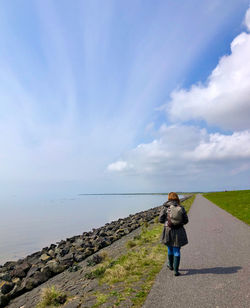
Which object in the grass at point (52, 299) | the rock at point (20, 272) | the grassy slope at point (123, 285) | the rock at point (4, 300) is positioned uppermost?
the grassy slope at point (123, 285)

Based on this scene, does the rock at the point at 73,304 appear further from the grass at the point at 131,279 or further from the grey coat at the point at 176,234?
the grey coat at the point at 176,234

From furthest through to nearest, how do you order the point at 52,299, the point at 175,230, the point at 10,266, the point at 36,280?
1. the point at 10,266
2. the point at 36,280
3. the point at 175,230
4. the point at 52,299

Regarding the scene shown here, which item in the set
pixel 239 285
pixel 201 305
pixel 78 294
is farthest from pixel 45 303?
pixel 239 285

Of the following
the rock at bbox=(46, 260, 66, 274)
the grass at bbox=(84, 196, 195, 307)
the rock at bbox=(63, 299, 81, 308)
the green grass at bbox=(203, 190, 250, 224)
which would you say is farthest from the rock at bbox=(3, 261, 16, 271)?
the green grass at bbox=(203, 190, 250, 224)

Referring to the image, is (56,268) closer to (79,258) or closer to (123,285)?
(79,258)

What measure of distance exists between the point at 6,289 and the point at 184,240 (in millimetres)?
6934

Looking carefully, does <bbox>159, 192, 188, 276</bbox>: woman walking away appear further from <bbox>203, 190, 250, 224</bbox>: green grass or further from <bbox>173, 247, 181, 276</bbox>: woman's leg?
<bbox>203, 190, 250, 224</bbox>: green grass

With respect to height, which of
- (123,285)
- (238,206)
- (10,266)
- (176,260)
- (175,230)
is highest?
(175,230)

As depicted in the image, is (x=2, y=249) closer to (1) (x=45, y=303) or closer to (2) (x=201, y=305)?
(1) (x=45, y=303)

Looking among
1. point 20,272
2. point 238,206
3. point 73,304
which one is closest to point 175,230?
point 73,304

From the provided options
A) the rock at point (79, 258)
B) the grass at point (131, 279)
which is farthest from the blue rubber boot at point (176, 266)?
the rock at point (79, 258)

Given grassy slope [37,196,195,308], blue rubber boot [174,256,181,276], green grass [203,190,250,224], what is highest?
green grass [203,190,250,224]

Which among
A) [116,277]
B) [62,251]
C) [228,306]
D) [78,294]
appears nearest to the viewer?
[228,306]

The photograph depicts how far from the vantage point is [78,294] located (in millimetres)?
6055
